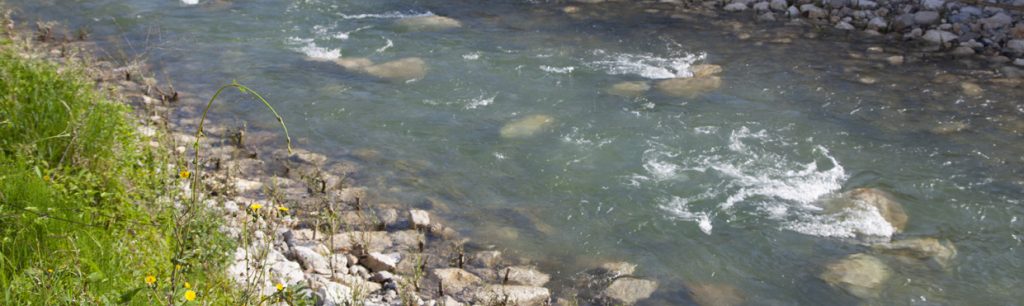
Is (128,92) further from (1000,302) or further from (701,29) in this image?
(1000,302)

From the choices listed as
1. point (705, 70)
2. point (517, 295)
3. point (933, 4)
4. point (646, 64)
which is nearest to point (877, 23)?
point (933, 4)

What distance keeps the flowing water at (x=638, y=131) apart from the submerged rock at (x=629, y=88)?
0.09 metres

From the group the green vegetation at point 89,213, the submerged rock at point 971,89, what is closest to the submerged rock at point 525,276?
the green vegetation at point 89,213

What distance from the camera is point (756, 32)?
927cm

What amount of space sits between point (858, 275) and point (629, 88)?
3.11m

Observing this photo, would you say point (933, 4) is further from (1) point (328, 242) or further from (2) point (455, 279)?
(1) point (328, 242)

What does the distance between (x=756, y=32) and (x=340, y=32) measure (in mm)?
4342

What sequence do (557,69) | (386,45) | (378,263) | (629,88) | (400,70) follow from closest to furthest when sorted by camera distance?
1. (378,263)
2. (629,88)
3. (400,70)
4. (557,69)
5. (386,45)

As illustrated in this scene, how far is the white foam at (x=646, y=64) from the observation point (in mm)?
7988

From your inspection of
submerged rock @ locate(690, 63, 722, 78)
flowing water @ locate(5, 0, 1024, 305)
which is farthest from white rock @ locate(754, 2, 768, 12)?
submerged rock @ locate(690, 63, 722, 78)

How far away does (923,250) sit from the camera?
5137mm

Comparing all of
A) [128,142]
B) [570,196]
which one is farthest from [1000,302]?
[128,142]

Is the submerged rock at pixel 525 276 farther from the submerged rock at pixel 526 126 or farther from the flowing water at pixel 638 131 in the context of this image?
the submerged rock at pixel 526 126

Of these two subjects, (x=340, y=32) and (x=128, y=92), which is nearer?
(x=128, y=92)
